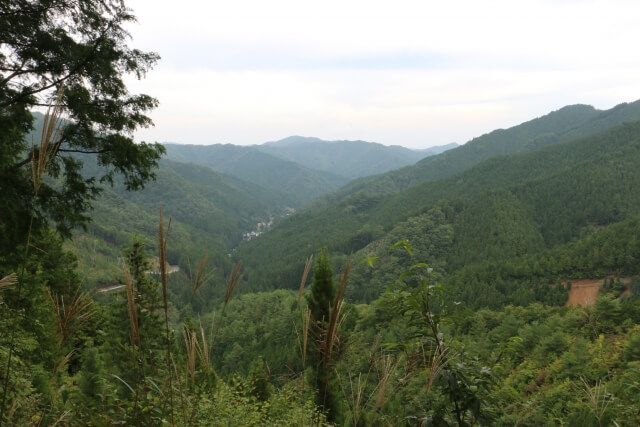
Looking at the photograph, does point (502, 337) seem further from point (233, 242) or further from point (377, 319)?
point (233, 242)

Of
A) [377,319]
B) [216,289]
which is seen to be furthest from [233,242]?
[377,319]

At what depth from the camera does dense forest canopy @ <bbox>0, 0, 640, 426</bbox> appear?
214 cm

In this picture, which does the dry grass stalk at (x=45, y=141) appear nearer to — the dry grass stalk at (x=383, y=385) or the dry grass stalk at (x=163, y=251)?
the dry grass stalk at (x=163, y=251)

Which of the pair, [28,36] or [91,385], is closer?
[28,36]

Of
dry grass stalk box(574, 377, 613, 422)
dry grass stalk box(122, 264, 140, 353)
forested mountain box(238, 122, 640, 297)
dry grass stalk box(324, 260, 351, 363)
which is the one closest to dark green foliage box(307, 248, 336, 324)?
dry grass stalk box(574, 377, 613, 422)

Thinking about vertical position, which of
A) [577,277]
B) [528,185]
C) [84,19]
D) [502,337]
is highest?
[84,19]

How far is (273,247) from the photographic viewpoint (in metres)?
152

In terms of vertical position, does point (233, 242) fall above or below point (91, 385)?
below

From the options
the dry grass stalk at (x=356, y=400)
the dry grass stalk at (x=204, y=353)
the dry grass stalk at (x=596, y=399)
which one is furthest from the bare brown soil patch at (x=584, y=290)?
the dry grass stalk at (x=204, y=353)

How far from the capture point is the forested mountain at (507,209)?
9756 cm

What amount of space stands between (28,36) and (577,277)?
2981 inches

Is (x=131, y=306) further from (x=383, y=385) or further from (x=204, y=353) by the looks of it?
(x=383, y=385)

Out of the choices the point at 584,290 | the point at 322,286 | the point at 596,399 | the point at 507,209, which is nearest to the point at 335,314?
the point at 596,399

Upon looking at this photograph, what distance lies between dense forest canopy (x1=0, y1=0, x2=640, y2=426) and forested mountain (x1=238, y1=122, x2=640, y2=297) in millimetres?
834
